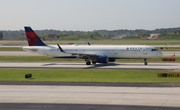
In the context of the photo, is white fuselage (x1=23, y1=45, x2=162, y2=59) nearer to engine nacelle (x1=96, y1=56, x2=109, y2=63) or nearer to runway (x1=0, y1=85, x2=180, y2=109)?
engine nacelle (x1=96, y1=56, x2=109, y2=63)

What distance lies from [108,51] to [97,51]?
2.01 m

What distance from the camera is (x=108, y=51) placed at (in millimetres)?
67688

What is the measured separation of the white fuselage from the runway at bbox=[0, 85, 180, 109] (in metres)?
30.5

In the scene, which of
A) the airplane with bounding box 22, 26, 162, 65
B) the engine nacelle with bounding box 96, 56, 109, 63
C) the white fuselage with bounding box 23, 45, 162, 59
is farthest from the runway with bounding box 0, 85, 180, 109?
the white fuselage with bounding box 23, 45, 162, 59

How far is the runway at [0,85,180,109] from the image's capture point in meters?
29.0

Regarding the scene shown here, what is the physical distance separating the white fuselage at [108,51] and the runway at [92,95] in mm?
30494

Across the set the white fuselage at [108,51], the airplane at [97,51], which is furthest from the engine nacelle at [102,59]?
the white fuselage at [108,51]

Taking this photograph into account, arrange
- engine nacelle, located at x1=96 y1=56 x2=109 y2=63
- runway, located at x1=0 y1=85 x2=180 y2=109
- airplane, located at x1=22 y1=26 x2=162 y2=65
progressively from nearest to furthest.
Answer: runway, located at x1=0 y1=85 x2=180 y2=109, engine nacelle, located at x1=96 y1=56 x2=109 y2=63, airplane, located at x1=22 y1=26 x2=162 y2=65

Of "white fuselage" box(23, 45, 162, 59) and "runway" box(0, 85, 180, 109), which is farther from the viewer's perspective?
"white fuselage" box(23, 45, 162, 59)

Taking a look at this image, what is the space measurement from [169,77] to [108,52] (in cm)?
2337

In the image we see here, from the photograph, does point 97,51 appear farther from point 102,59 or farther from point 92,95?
point 92,95

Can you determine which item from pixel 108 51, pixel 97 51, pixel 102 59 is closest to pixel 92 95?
pixel 102 59

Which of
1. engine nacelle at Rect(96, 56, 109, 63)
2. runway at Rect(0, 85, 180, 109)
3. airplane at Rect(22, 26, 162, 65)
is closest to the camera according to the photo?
runway at Rect(0, 85, 180, 109)

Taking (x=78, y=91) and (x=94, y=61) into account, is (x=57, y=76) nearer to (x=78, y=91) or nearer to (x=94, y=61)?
(x=78, y=91)
